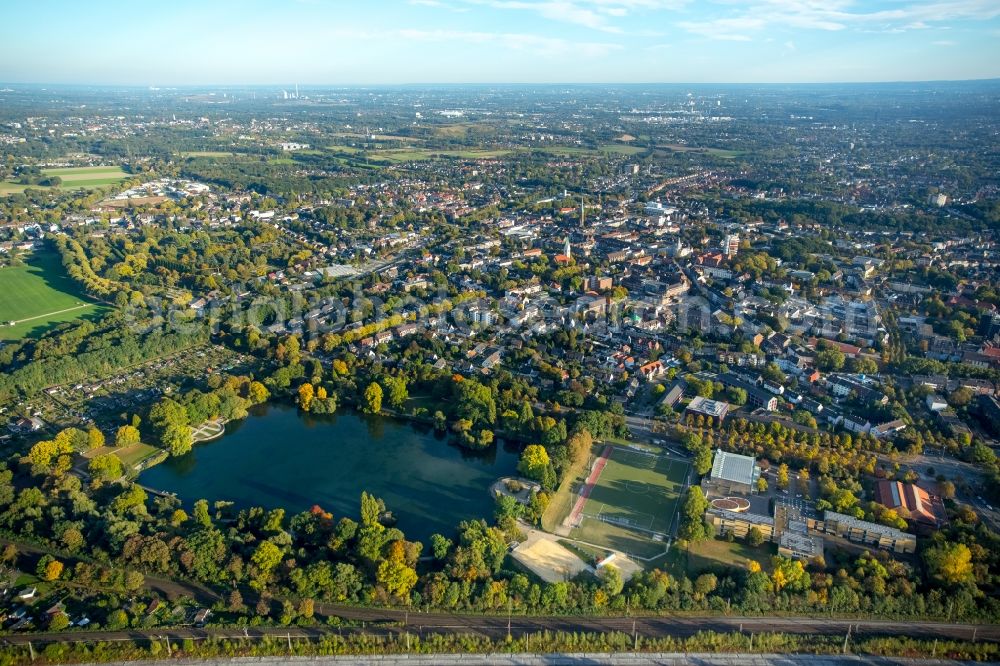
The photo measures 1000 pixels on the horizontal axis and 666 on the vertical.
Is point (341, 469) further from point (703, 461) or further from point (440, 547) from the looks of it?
point (703, 461)

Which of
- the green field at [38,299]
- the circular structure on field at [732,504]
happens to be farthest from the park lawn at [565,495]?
the green field at [38,299]

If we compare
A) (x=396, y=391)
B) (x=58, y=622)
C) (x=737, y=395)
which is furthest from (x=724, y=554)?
(x=58, y=622)

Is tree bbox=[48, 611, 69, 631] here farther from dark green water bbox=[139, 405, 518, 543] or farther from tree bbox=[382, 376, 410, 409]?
tree bbox=[382, 376, 410, 409]

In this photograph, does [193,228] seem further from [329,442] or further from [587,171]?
[587,171]

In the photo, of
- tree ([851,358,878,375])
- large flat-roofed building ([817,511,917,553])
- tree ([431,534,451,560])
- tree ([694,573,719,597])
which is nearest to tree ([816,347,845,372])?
tree ([851,358,878,375])

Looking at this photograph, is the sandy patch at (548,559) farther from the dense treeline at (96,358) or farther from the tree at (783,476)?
the dense treeline at (96,358)

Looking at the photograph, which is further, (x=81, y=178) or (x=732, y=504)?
(x=81, y=178)
